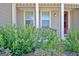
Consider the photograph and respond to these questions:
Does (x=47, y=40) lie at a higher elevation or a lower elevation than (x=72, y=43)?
higher

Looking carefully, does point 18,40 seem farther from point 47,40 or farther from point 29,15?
point 29,15

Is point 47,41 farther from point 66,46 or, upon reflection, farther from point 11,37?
point 11,37

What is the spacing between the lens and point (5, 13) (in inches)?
544

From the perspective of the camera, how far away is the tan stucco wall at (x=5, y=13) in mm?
13656

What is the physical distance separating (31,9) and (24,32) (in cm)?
779

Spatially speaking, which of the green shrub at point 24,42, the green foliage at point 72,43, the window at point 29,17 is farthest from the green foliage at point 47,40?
the window at point 29,17

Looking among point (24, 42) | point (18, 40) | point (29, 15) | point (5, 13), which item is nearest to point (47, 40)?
point (24, 42)

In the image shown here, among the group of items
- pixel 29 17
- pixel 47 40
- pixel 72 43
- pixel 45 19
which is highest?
pixel 29 17

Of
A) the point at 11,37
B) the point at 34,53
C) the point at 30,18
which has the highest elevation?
the point at 30,18

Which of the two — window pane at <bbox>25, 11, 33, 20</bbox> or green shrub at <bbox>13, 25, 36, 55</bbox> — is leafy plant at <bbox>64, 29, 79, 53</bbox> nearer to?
green shrub at <bbox>13, 25, 36, 55</bbox>

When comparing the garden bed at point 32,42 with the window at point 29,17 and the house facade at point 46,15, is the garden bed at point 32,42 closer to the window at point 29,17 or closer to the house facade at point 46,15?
the house facade at point 46,15

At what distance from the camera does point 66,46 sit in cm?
804

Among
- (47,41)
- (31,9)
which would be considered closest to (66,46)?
(47,41)

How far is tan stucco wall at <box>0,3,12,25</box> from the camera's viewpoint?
13.7m
